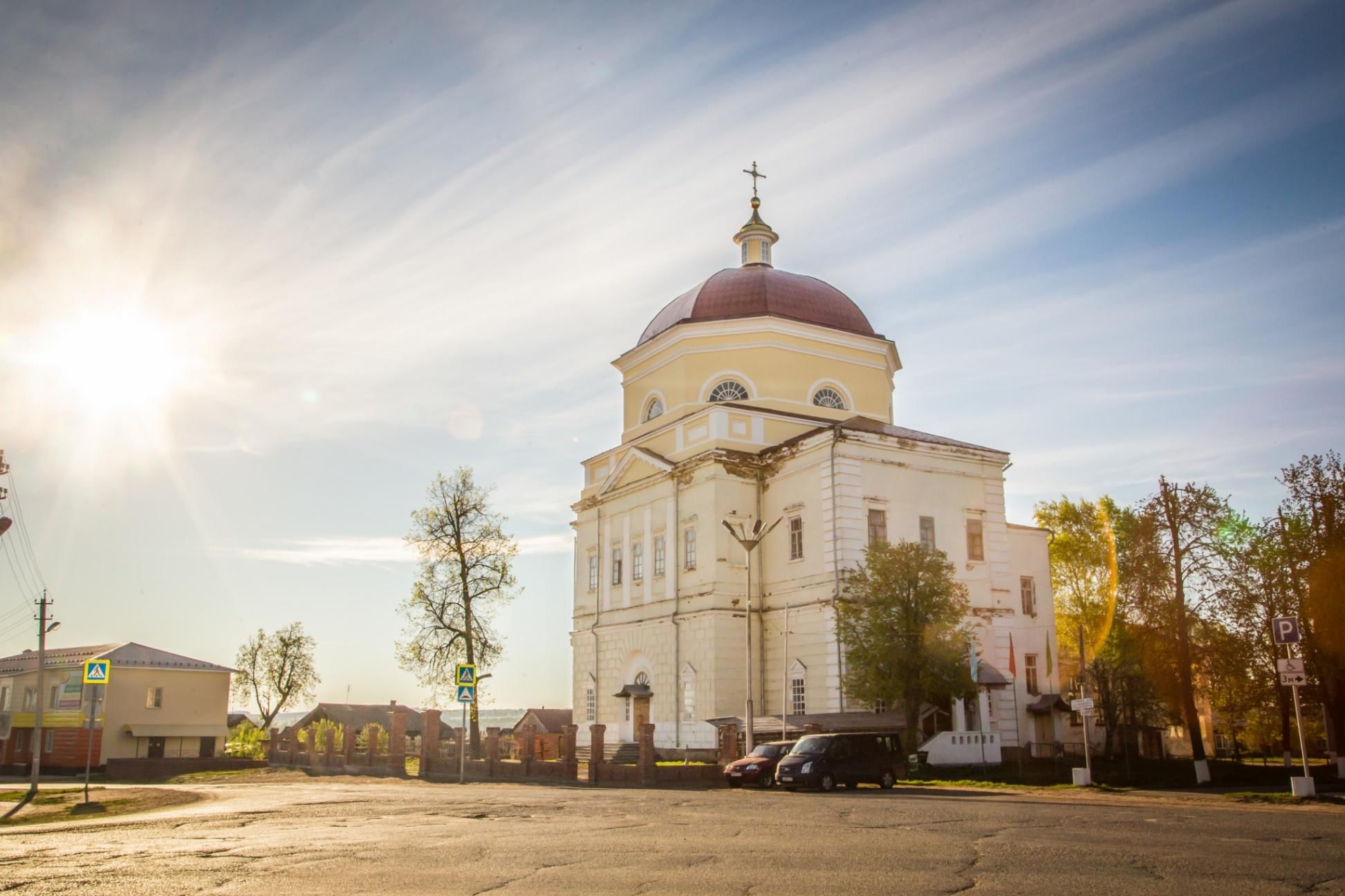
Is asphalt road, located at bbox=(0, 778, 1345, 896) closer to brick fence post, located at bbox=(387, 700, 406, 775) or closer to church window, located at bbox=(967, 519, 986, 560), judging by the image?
brick fence post, located at bbox=(387, 700, 406, 775)

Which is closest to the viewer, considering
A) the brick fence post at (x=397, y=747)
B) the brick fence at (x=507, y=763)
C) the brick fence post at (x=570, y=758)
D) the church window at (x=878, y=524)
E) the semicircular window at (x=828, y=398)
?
the brick fence at (x=507, y=763)

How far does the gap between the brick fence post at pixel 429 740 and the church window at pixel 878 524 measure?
14.6m

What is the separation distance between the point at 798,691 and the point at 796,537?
493cm

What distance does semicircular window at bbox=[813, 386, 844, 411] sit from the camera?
40781mm

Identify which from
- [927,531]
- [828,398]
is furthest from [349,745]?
[927,531]

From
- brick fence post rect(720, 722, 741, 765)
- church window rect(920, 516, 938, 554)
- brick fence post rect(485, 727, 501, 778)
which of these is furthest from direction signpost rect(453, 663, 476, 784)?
church window rect(920, 516, 938, 554)

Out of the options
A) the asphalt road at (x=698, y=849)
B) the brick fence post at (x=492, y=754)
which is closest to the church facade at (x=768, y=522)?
the brick fence post at (x=492, y=754)

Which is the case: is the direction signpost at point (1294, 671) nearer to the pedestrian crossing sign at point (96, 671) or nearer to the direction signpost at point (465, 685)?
the direction signpost at point (465, 685)

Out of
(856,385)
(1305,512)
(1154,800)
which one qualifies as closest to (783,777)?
(1154,800)

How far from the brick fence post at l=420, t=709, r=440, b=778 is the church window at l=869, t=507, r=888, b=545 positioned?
14.6m

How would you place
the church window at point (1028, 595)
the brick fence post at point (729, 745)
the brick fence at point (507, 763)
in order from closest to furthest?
the brick fence at point (507, 763) → the brick fence post at point (729, 745) → the church window at point (1028, 595)

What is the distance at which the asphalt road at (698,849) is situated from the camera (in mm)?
9758

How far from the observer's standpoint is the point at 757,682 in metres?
36.5

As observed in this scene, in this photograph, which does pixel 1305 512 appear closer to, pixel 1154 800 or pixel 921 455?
pixel 921 455
